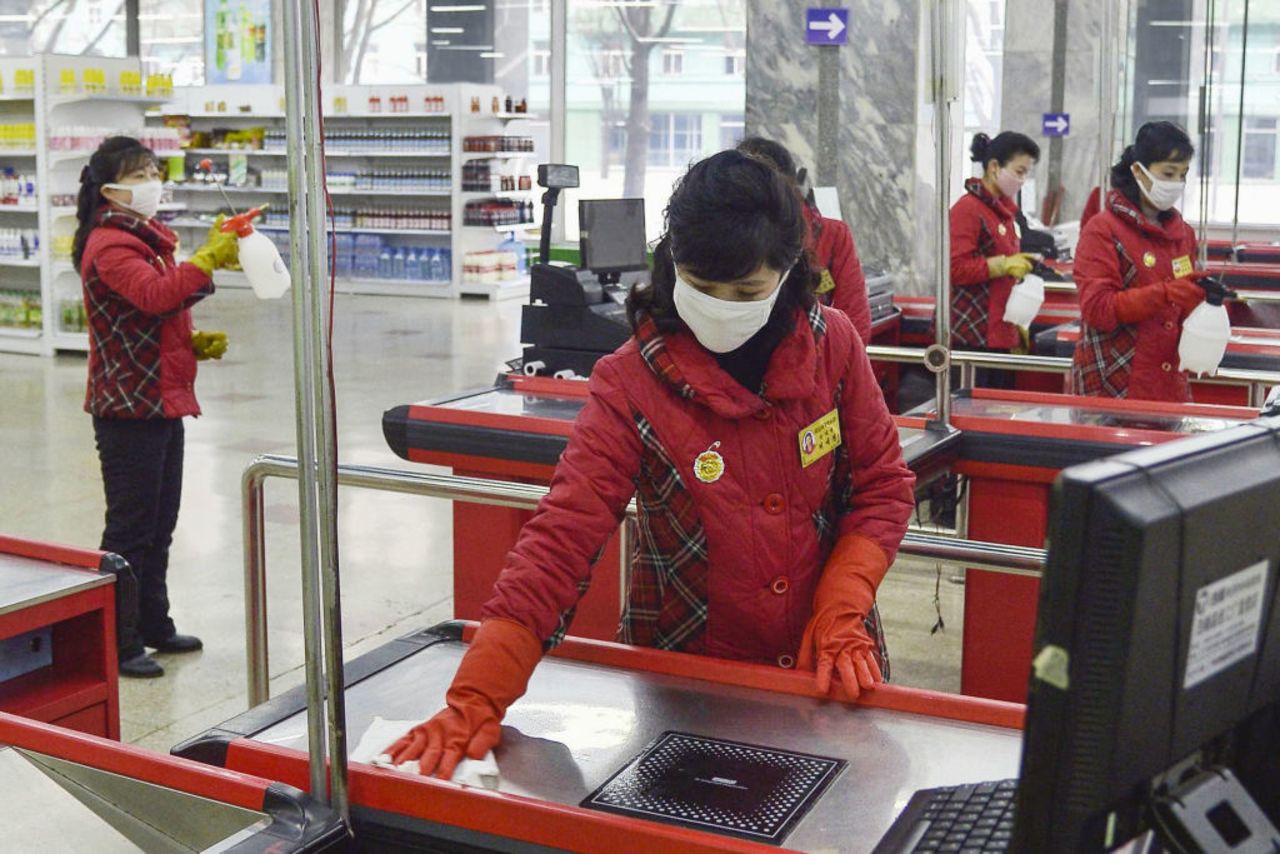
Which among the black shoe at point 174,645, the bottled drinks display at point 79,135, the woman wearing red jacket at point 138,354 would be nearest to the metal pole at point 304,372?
the woman wearing red jacket at point 138,354

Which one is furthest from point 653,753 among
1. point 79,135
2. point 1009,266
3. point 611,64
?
point 611,64

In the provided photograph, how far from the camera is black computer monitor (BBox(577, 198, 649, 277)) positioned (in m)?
4.72

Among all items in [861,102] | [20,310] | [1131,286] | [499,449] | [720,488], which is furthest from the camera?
[20,310]

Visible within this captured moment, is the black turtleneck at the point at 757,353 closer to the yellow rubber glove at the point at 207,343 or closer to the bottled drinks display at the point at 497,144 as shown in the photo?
the yellow rubber glove at the point at 207,343

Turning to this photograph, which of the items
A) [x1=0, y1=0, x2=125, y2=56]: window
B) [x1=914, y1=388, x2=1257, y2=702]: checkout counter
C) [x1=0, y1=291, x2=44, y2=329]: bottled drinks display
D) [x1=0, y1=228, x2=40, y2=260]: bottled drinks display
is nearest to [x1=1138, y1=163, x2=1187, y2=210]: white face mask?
[x1=914, y1=388, x2=1257, y2=702]: checkout counter

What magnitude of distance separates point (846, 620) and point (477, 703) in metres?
0.49

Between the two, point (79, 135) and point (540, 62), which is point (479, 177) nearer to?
point (540, 62)

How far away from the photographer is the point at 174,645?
4.50m

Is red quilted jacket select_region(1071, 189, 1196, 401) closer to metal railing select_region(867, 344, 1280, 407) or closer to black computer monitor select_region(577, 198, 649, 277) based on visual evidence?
metal railing select_region(867, 344, 1280, 407)

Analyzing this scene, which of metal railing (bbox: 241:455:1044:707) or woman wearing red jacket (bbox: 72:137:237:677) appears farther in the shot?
woman wearing red jacket (bbox: 72:137:237:677)

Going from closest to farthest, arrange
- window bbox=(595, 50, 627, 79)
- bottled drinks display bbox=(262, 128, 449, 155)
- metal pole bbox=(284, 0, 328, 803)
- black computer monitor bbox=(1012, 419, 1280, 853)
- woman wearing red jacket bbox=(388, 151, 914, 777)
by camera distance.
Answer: black computer monitor bbox=(1012, 419, 1280, 853) → metal pole bbox=(284, 0, 328, 803) → woman wearing red jacket bbox=(388, 151, 914, 777) → bottled drinks display bbox=(262, 128, 449, 155) → window bbox=(595, 50, 627, 79)

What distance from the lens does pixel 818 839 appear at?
142 centimetres

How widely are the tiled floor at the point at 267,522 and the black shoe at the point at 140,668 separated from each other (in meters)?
0.03

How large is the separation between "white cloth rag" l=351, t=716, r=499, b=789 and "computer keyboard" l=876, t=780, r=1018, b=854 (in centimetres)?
43
